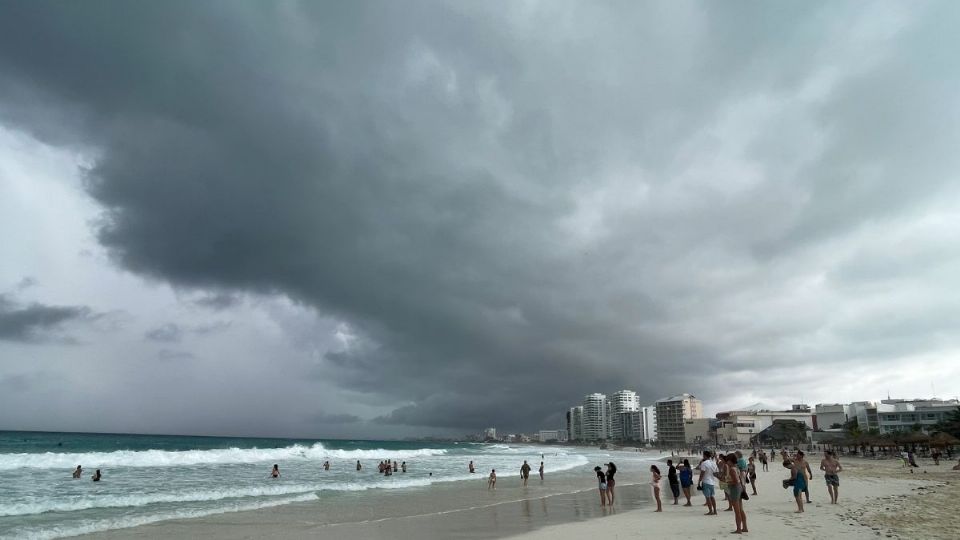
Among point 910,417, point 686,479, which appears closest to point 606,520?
point 686,479

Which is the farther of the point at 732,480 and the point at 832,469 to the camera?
the point at 832,469

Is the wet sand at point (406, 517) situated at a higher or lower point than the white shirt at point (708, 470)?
lower

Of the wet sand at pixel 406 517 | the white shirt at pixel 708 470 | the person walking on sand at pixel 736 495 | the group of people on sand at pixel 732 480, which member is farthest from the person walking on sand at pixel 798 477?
the wet sand at pixel 406 517

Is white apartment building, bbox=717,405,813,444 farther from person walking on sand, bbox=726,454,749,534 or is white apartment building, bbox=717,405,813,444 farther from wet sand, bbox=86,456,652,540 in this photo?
person walking on sand, bbox=726,454,749,534

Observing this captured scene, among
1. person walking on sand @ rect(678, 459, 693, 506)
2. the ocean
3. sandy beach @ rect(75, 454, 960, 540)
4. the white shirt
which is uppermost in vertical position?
the white shirt

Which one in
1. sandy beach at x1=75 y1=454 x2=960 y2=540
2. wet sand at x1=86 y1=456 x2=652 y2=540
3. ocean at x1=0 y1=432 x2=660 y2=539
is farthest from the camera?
ocean at x1=0 y1=432 x2=660 y2=539

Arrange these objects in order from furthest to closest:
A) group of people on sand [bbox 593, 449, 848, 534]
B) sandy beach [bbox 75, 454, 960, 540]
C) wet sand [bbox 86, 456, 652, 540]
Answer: wet sand [bbox 86, 456, 652, 540]
sandy beach [bbox 75, 454, 960, 540]
group of people on sand [bbox 593, 449, 848, 534]

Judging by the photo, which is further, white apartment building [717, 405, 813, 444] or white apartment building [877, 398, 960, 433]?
white apartment building [717, 405, 813, 444]

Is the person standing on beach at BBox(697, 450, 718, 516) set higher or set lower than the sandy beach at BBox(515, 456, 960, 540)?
higher

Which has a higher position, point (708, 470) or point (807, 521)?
point (708, 470)

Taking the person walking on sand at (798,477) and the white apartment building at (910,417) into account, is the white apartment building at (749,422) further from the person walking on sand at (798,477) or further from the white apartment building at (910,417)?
the person walking on sand at (798,477)

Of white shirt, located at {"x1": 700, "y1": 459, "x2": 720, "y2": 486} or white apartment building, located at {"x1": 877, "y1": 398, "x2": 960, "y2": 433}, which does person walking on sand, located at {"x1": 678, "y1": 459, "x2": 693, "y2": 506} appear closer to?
white shirt, located at {"x1": 700, "y1": 459, "x2": 720, "y2": 486}

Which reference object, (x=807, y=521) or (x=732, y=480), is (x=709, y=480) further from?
(x=732, y=480)

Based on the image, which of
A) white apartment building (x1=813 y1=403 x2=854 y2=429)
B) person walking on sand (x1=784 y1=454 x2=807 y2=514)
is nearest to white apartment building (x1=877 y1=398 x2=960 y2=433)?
white apartment building (x1=813 y1=403 x2=854 y2=429)
